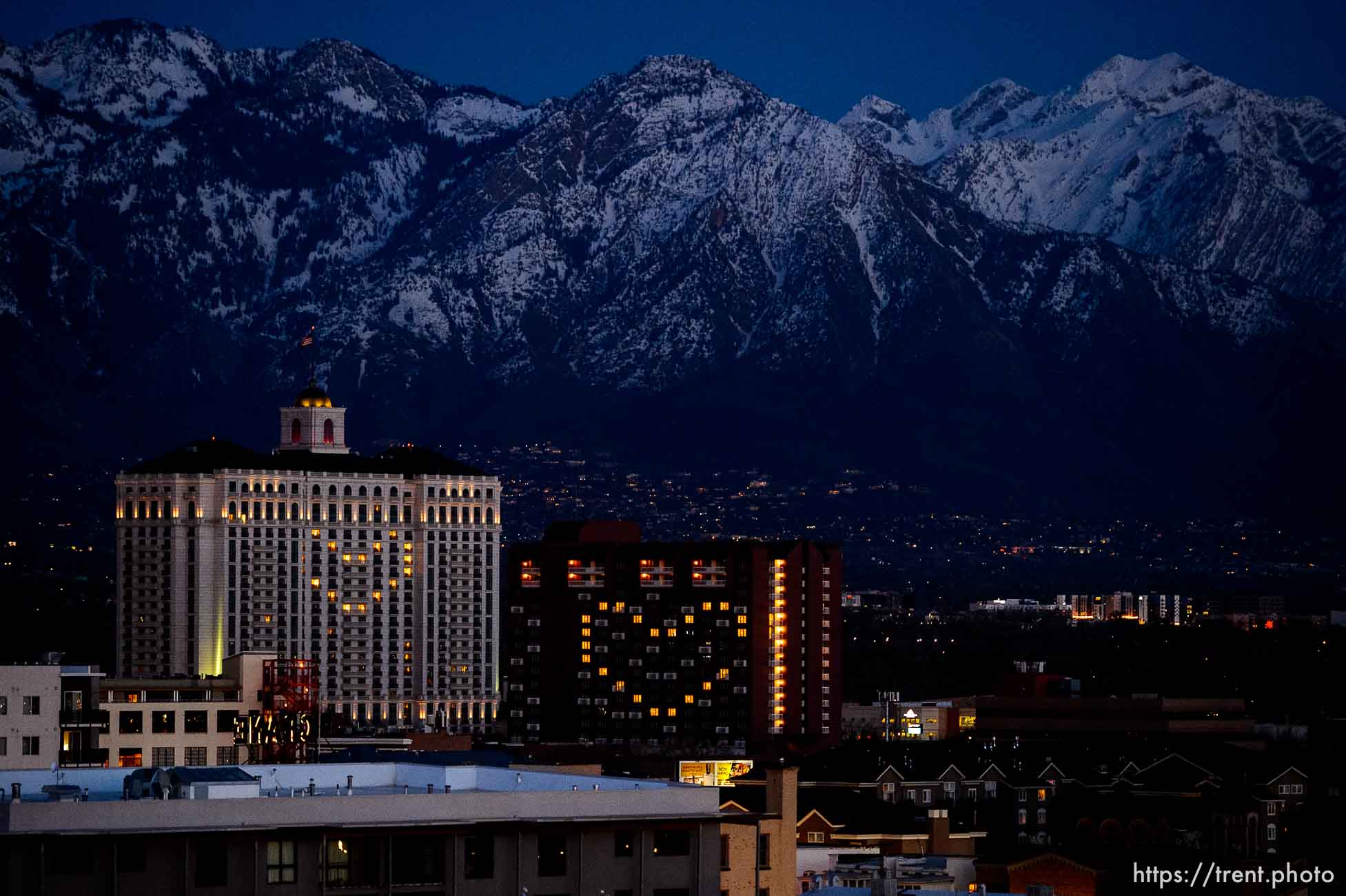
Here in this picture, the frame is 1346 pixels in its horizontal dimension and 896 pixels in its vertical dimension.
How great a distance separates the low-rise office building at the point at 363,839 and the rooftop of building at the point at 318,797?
0.04m

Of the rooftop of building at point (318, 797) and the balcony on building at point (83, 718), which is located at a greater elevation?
the rooftop of building at point (318, 797)

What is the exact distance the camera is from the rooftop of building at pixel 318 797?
62.0 meters

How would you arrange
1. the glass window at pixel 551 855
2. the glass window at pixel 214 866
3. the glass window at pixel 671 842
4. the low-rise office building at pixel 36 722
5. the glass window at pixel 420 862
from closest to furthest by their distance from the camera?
the glass window at pixel 214 866 < the glass window at pixel 420 862 < the glass window at pixel 551 855 < the glass window at pixel 671 842 < the low-rise office building at pixel 36 722

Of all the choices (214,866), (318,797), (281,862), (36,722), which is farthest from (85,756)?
(214,866)

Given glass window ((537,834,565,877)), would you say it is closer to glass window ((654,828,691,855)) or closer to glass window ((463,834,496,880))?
glass window ((463,834,496,880))

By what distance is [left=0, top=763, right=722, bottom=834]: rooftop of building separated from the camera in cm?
6200

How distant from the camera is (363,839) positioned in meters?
64.1

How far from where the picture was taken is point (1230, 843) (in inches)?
7328

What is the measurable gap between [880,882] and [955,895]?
25.1 ft

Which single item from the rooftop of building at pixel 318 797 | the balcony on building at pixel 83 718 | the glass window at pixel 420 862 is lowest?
the balcony on building at pixel 83 718

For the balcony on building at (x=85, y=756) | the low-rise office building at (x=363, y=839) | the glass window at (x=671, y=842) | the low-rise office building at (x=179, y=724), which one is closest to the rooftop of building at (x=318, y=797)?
the low-rise office building at (x=363, y=839)

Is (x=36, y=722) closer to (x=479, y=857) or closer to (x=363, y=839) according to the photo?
(x=479, y=857)

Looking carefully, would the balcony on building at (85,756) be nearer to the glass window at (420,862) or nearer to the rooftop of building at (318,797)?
the rooftop of building at (318,797)

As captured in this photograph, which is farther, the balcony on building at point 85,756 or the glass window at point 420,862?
the balcony on building at point 85,756
